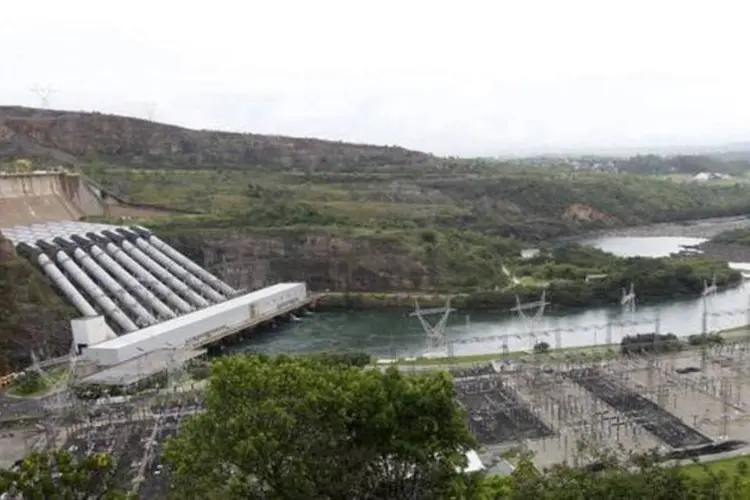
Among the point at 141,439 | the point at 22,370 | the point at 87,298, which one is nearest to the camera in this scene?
the point at 141,439

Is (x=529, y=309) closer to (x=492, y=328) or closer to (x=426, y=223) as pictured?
(x=492, y=328)

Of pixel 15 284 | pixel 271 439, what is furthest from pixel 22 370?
pixel 271 439

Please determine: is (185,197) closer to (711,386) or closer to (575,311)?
(575,311)

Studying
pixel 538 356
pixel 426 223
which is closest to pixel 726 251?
pixel 426 223

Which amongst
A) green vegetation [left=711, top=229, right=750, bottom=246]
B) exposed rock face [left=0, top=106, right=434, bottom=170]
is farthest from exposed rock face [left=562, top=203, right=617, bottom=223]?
exposed rock face [left=0, top=106, right=434, bottom=170]

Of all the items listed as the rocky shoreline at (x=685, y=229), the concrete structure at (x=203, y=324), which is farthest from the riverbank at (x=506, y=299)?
the rocky shoreline at (x=685, y=229)
